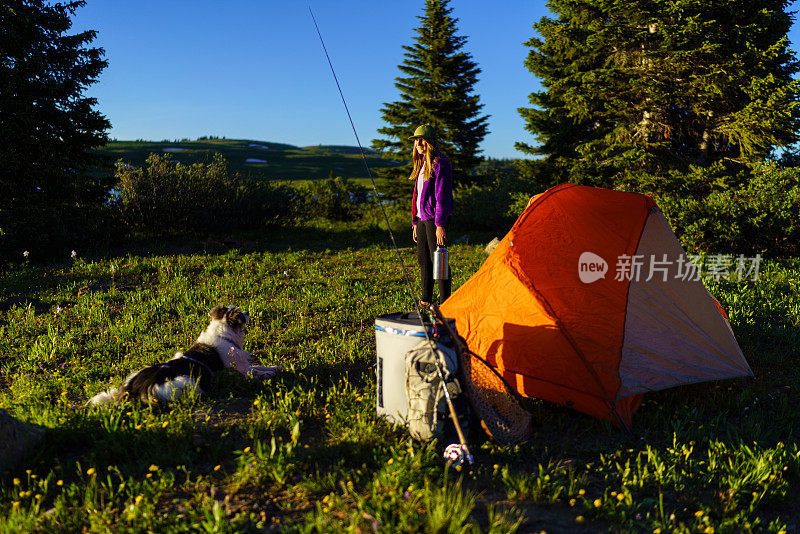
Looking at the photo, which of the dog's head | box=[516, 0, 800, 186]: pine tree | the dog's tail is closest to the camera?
the dog's tail

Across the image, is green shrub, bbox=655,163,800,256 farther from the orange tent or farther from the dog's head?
the dog's head

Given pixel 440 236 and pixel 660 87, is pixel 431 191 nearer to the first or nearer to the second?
pixel 440 236

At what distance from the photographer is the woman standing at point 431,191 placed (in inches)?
241

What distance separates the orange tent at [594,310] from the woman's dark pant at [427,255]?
112 centimetres

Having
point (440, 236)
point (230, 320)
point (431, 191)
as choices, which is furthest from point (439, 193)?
point (230, 320)

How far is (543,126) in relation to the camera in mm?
15938

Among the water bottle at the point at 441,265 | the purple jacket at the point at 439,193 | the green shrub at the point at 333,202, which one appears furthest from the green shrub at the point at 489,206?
the water bottle at the point at 441,265

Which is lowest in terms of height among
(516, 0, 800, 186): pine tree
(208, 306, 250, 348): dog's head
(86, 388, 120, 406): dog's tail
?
(86, 388, 120, 406): dog's tail

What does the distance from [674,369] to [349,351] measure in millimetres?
3244

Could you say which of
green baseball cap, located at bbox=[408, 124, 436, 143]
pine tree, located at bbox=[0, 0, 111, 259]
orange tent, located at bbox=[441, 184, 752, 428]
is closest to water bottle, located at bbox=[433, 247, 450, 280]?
orange tent, located at bbox=[441, 184, 752, 428]

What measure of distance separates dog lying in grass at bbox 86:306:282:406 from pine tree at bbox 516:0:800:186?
38.3 ft

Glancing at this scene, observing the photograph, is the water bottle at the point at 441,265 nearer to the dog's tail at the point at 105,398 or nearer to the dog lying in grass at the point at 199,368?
the dog lying in grass at the point at 199,368

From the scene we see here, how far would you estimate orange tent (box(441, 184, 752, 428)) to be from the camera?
13.8 ft

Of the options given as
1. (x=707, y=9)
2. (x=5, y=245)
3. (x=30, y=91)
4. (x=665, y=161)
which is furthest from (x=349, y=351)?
(x=707, y=9)
